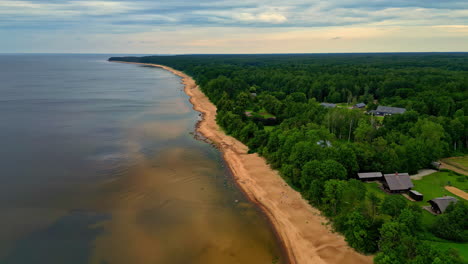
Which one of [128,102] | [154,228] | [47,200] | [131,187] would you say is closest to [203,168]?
[131,187]

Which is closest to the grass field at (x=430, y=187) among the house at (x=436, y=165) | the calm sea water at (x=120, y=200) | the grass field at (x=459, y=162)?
the house at (x=436, y=165)

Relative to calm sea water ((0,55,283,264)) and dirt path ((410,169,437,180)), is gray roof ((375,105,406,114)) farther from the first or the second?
calm sea water ((0,55,283,264))

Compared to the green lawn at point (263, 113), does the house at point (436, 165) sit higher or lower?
lower

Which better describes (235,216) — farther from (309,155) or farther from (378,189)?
(378,189)

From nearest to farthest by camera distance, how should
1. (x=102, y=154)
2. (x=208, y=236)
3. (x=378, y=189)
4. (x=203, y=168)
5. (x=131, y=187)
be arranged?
(x=208, y=236)
(x=378, y=189)
(x=131, y=187)
(x=203, y=168)
(x=102, y=154)

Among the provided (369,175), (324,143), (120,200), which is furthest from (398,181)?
(120,200)

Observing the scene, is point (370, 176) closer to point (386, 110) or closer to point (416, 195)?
point (416, 195)

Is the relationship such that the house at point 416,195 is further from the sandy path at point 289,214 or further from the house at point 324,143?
the house at point 324,143
